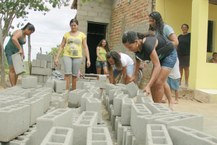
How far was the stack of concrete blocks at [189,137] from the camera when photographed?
2.16 metres

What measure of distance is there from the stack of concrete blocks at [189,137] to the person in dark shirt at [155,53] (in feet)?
5.40

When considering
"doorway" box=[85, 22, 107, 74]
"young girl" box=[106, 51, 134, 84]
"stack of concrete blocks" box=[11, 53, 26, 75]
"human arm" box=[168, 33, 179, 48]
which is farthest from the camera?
"doorway" box=[85, 22, 107, 74]

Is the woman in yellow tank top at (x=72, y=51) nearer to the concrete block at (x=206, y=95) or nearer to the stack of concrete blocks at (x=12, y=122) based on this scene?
the concrete block at (x=206, y=95)

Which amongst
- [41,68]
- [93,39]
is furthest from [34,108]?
[93,39]

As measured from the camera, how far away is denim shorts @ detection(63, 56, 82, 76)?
6500 millimetres

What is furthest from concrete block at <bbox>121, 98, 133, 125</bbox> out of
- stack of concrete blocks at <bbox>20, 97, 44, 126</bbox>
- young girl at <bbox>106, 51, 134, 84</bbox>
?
young girl at <bbox>106, 51, 134, 84</bbox>

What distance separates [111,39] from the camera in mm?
13195

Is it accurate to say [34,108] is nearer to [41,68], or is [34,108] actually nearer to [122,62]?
[122,62]

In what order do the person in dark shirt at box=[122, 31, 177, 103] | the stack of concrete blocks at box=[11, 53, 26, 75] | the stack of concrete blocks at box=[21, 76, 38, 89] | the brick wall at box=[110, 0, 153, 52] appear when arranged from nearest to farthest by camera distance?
the person in dark shirt at box=[122, 31, 177, 103] → the stack of concrete blocks at box=[21, 76, 38, 89] → the stack of concrete blocks at box=[11, 53, 26, 75] → the brick wall at box=[110, 0, 153, 52]

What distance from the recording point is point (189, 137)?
228 cm

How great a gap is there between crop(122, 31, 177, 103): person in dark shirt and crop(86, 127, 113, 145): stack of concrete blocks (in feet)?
5.75

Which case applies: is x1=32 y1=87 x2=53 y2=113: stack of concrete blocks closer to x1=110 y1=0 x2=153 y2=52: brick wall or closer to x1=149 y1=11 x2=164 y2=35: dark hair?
x1=149 y1=11 x2=164 y2=35: dark hair

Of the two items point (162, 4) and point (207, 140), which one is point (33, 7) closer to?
point (162, 4)

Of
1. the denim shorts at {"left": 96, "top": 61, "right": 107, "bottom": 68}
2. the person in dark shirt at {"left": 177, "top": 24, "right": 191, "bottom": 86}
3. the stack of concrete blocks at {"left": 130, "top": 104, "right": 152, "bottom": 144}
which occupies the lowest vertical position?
the stack of concrete blocks at {"left": 130, "top": 104, "right": 152, "bottom": 144}
